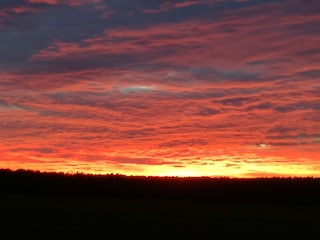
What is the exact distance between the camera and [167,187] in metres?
46.4

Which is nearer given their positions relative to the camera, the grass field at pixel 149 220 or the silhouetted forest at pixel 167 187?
the grass field at pixel 149 220

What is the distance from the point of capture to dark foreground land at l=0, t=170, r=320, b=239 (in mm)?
25781

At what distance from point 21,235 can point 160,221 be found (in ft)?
25.1

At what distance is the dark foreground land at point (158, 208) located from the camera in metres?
25.8

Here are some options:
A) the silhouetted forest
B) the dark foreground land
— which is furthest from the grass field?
the silhouetted forest

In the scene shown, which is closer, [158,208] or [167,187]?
[158,208]

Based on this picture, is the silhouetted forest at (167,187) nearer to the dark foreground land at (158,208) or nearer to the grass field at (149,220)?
the dark foreground land at (158,208)

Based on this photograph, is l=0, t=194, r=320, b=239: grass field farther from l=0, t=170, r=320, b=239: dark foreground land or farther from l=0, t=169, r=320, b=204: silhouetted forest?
l=0, t=169, r=320, b=204: silhouetted forest

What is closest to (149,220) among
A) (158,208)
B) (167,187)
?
(158,208)

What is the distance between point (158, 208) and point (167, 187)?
11.0m

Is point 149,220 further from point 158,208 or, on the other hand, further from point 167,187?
point 167,187

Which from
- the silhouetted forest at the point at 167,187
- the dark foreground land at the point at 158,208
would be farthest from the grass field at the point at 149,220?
the silhouetted forest at the point at 167,187

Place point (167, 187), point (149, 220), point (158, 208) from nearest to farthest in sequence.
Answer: point (149, 220)
point (158, 208)
point (167, 187)

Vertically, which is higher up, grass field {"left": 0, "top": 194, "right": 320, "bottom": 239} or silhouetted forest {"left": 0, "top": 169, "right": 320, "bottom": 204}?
silhouetted forest {"left": 0, "top": 169, "right": 320, "bottom": 204}
